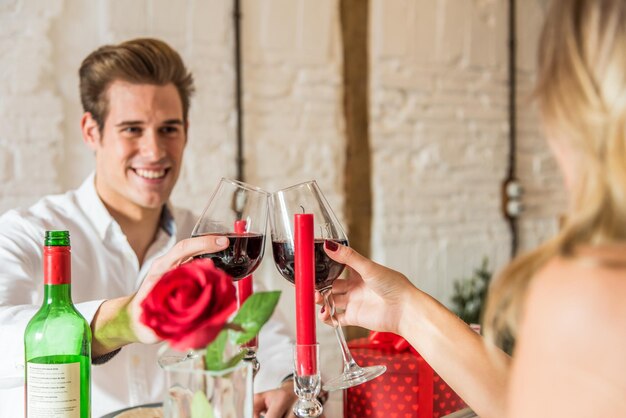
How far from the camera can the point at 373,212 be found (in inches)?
125

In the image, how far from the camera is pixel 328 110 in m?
3.01

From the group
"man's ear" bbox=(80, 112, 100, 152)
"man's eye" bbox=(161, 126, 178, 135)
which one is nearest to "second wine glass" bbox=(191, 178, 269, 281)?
"man's eye" bbox=(161, 126, 178, 135)

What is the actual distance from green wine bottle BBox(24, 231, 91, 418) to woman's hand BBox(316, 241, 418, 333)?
40 centimetres

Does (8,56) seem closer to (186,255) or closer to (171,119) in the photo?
(171,119)

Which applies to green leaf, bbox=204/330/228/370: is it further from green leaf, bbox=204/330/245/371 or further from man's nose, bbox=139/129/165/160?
man's nose, bbox=139/129/165/160

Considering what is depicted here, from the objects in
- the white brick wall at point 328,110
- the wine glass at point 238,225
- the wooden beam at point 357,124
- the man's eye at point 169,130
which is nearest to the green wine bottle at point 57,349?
the wine glass at point 238,225

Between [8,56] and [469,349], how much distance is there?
1.77m

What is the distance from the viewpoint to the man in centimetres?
187

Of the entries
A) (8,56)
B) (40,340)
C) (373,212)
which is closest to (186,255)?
(40,340)

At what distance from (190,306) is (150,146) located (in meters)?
1.50

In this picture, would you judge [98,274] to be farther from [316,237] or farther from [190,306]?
[190,306]

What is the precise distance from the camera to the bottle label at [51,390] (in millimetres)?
982

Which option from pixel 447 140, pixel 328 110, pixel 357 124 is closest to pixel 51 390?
pixel 328 110

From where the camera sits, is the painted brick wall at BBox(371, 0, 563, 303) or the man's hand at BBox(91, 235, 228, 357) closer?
the man's hand at BBox(91, 235, 228, 357)
